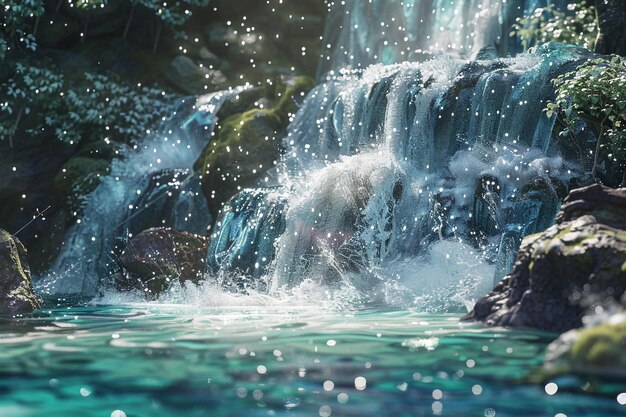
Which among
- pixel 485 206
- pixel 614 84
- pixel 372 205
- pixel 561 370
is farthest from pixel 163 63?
pixel 561 370

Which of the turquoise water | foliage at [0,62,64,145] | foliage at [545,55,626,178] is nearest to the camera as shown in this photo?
the turquoise water

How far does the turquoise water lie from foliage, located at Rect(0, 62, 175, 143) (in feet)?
35.7

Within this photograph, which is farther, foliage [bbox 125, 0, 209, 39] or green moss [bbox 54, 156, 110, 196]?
foliage [bbox 125, 0, 209, 39]

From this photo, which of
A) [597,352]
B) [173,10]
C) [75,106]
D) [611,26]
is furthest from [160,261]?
[173,10]

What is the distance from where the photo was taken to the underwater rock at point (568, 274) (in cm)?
595

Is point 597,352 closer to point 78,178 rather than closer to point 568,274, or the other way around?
point 568,274

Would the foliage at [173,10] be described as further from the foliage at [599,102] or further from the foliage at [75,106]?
the foliage at [599,102]

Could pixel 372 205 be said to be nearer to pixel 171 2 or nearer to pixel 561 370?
pixel 561 370

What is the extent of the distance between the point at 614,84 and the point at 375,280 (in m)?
Answer: 3.91

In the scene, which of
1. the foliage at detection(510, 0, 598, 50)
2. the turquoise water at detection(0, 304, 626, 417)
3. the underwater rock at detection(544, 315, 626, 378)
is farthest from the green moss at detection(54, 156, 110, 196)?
the underwater rock at detection(544, 315, 626, 378)

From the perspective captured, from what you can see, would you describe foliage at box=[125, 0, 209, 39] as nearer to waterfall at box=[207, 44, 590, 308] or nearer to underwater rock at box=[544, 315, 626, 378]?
waterfall at box=[207, 44, 590, 308]

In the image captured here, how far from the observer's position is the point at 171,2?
2038 centimetres

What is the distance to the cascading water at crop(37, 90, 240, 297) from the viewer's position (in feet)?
49.5

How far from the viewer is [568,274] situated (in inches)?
241
